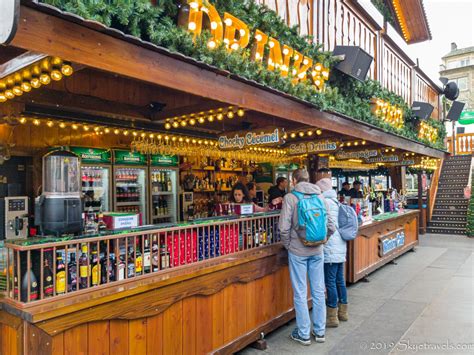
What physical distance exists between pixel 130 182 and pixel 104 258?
5.05 meters

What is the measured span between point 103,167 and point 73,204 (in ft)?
14.4

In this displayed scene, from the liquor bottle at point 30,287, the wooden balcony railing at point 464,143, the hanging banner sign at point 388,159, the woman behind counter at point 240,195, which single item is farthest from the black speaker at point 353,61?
the wooden balcony railing at point 464,143

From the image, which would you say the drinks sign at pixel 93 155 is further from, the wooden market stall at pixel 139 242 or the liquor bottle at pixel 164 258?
the liquor bottle at pixel 164 258

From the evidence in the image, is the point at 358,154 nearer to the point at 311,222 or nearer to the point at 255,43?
the point at 255,43

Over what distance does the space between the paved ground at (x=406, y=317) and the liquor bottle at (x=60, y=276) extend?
2385 mm

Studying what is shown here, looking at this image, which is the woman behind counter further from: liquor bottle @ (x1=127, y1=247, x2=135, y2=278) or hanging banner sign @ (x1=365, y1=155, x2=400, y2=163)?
hanging banner sign @ (x1=365, y1=155, x2=400, y2=163)

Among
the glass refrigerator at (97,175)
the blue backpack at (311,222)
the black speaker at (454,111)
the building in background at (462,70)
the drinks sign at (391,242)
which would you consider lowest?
the drinks sign at (391,242)

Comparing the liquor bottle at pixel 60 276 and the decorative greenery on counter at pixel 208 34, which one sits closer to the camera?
the liquor bottle at pixel 60 276

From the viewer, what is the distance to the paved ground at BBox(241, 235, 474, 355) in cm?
434

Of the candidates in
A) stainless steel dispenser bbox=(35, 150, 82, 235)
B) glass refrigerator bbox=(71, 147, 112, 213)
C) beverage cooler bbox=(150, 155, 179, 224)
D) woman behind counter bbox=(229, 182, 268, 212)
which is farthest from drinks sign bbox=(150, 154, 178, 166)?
stainless steel dispenser bbox=(35, 150, 82, 235)

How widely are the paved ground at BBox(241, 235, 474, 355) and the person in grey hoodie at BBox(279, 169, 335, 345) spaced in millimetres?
231

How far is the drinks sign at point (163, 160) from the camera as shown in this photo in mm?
8113

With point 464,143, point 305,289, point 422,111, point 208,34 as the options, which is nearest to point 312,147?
point 305,289

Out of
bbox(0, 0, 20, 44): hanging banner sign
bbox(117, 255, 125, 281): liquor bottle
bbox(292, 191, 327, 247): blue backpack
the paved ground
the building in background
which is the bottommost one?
the paved ground
